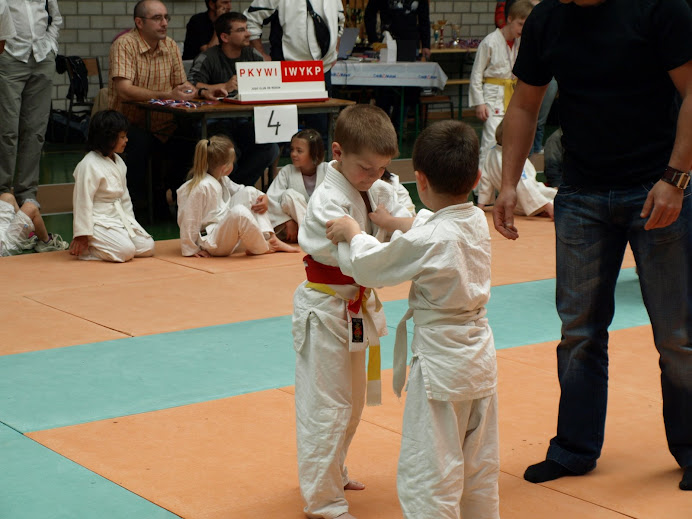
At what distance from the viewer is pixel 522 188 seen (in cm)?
887

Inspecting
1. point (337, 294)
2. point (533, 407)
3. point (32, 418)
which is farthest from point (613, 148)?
point (32, 418)

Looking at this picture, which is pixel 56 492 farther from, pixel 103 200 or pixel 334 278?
pixel 103 200

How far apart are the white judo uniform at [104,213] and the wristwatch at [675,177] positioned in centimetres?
471

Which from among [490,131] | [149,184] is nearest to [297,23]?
[149,184]

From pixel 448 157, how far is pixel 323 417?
867mm

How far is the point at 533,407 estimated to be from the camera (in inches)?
164

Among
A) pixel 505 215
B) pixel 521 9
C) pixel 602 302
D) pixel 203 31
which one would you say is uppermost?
pixel 521 9

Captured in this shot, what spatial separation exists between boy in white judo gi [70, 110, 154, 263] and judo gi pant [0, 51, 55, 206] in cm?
104

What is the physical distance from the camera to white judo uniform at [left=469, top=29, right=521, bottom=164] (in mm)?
Answer: 9727

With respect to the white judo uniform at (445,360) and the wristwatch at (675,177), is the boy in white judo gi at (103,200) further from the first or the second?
the wristwatch at (675,177)

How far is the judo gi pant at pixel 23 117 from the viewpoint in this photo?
7.84 m

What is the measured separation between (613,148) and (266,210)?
4.53m

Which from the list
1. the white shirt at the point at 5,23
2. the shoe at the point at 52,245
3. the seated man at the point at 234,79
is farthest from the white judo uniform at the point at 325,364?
the seated man at the point at 234,79

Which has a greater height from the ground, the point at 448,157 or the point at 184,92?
the point at 448,157
